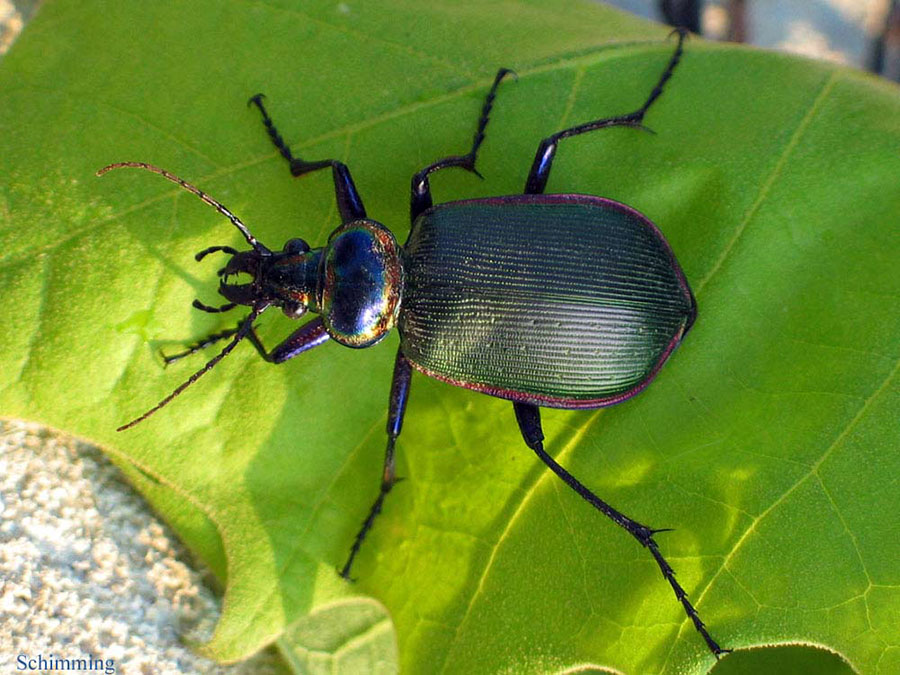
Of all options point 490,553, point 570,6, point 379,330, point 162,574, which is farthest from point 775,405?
point 162,574

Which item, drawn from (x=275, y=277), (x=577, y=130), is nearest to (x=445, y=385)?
(x=275, y=277)

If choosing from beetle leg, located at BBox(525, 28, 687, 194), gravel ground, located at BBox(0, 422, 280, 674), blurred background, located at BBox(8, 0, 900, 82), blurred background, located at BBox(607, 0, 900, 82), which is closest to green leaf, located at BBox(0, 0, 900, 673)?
beetle leg, located at BBox(525, 28, 687, 194)

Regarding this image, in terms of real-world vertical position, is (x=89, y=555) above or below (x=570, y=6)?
below

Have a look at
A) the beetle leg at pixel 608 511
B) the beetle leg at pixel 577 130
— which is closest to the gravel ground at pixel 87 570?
the beetle leg at pixel 608 511

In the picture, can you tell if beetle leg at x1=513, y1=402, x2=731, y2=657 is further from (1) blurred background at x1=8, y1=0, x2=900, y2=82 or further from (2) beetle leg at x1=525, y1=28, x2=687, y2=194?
(1) blurred background at x1=8, y1=0, x2=900, y2=82

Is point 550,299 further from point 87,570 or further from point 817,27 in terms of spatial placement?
point 817,27

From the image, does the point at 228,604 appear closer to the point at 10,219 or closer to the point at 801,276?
the point at 10,219

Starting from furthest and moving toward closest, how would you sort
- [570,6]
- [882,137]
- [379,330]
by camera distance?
[570,6]
[379,330]
[882,137]
